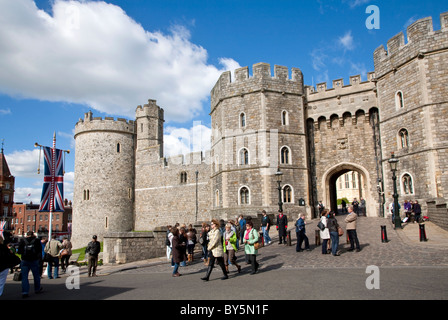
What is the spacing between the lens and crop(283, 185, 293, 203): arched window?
22073mm

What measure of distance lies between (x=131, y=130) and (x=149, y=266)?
85.6 feet

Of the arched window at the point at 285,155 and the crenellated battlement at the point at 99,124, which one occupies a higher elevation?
the crenellated battlement at the point at 99,124

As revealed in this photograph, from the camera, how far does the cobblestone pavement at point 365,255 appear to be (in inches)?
379

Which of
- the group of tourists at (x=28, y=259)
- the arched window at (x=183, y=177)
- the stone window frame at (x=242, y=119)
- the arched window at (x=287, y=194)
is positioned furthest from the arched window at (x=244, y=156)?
the group of tourists at (x=28, y=259)

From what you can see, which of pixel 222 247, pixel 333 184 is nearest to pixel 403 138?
pixel 333 184

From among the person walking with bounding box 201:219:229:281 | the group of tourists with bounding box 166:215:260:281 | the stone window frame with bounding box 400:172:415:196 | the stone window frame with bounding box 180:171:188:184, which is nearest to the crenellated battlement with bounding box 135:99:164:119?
the stone window frame with bounding box 180:171:188:184

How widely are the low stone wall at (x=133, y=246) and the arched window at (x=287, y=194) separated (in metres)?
9.46

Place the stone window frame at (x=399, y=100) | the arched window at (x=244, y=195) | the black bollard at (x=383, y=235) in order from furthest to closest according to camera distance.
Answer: the arched window at (x=244, y=195), the stone window frame at (x=399, y=100), the black bollard at (x=383, y=235)

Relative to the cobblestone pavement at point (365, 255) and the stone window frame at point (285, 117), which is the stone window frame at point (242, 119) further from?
the cobblestone pavement at point (365, 255)

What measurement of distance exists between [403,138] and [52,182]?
18095mm

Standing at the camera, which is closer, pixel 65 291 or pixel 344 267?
pixel 65 291

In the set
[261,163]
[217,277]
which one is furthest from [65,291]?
[261,163]
